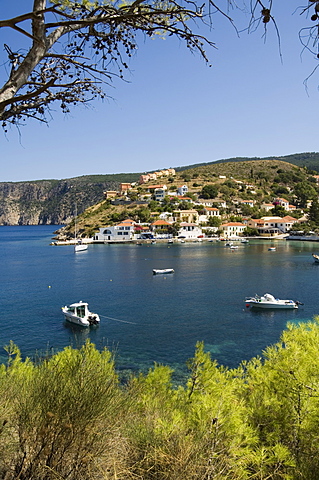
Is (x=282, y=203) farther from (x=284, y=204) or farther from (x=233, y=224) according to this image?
(x=233, y=224)

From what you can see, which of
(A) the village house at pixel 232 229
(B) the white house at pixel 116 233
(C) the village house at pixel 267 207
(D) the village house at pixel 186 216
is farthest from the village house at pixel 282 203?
(B) the white house at pixel 116 233

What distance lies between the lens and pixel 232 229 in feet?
266

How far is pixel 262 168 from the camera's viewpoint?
128500 millimetres

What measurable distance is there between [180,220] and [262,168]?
192ft

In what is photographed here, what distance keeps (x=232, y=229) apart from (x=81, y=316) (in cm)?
6407

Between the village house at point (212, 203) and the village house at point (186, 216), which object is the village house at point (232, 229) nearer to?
the village house at point (186, 216)

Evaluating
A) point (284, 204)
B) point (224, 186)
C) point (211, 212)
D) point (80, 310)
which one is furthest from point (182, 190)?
point (80, 310)

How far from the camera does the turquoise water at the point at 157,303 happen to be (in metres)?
17.2

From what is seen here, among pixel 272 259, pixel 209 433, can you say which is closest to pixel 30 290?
pixel 209 433

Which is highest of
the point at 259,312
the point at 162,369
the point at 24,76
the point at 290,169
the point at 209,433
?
the point at 290,169

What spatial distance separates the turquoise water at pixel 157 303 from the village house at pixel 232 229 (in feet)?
103

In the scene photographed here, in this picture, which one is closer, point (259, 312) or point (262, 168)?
point (259, 312)

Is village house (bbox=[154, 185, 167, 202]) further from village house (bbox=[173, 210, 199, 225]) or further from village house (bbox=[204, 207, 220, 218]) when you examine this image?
village house (bbox=[204, 207, 220, 218])

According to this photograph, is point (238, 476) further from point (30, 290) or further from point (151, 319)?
point (30, 290)
